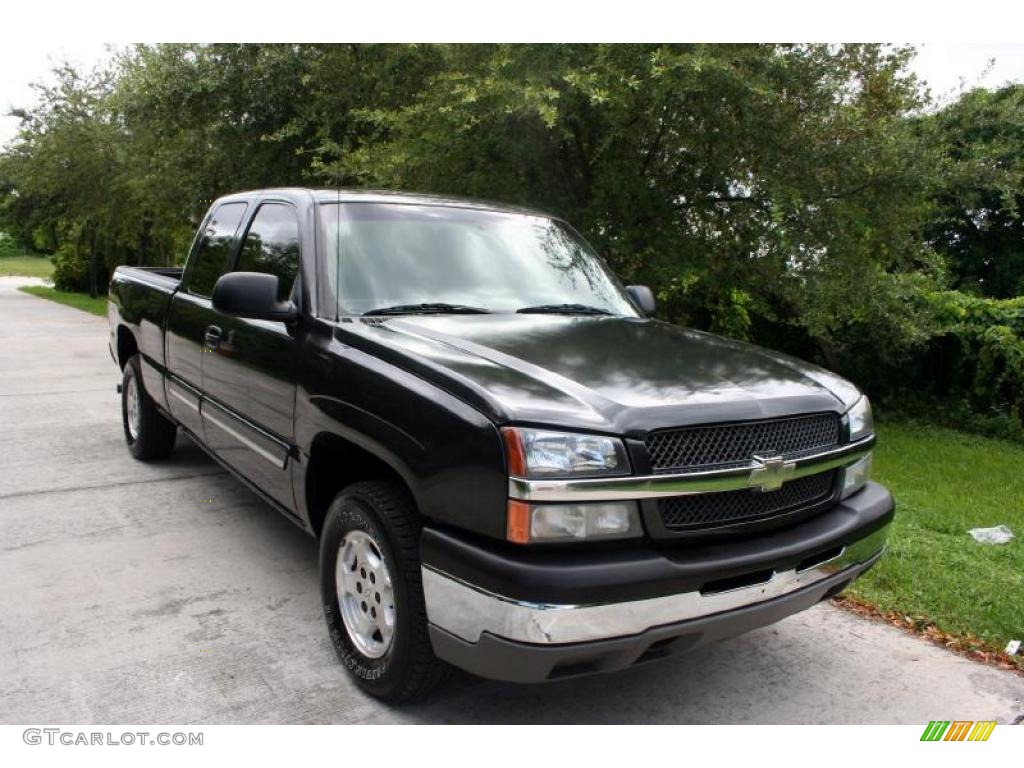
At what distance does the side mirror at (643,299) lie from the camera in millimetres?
4524

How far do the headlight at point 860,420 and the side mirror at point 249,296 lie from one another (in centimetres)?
225

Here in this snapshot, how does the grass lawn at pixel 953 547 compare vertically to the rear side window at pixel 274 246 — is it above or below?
below

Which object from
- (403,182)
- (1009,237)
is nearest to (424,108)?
(403,182)

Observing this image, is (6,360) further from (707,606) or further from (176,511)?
(707,606)

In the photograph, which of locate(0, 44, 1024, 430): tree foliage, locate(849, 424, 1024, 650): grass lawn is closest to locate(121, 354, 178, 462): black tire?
locate(0, 44, 1024, 430): tree foliage

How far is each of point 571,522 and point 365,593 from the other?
1.00 metres

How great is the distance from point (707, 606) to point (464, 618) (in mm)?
731

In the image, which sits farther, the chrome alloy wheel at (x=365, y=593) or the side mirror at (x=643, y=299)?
the side mirror at (x=643, y=299)

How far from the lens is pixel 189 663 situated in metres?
3.26

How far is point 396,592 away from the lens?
9.07ft

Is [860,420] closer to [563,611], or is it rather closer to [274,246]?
[563,611]

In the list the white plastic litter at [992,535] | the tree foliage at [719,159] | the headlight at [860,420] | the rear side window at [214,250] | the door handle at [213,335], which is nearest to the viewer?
the headlight at [860,420]

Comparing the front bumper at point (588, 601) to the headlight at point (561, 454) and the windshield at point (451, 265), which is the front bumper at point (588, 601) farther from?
the windshield at point (451, 265)

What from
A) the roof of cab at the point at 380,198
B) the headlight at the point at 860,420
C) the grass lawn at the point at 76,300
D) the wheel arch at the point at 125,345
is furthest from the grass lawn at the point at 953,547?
the grass lawn at the point at 76,300
